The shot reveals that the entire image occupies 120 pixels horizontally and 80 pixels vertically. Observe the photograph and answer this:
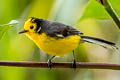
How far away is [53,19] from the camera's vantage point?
1.05 m

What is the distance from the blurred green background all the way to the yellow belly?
0.06 m

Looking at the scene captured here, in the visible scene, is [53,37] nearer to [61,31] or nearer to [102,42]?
[61,31]

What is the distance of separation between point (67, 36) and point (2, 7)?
0.43 meters

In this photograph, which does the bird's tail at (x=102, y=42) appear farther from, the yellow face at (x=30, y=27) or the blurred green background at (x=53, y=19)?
the yellow face at (x=30, y=27)

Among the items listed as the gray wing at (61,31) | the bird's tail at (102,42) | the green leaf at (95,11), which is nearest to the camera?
the green leaf at (95,11)

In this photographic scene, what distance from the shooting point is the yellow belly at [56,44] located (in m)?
1.22

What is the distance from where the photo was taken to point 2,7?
106 cm

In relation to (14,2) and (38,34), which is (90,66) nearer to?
(14,2)

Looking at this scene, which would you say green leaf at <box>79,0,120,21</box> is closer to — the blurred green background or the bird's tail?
the blurred green background

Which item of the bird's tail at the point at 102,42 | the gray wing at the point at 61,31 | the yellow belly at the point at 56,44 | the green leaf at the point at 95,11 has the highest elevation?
the green leaf at the point at 95,11

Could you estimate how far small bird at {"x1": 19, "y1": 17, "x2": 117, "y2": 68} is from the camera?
4.05 ft

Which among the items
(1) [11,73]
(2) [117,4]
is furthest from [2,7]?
(2) [117,4]

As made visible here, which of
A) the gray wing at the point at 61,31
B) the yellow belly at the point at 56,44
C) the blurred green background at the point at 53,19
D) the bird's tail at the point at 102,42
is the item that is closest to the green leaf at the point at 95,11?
the blurred green background at the point at 53,19

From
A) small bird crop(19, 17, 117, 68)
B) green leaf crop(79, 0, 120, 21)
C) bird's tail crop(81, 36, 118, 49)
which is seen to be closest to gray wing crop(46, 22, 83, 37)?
small bird crop(19, 17, 117, 68)
